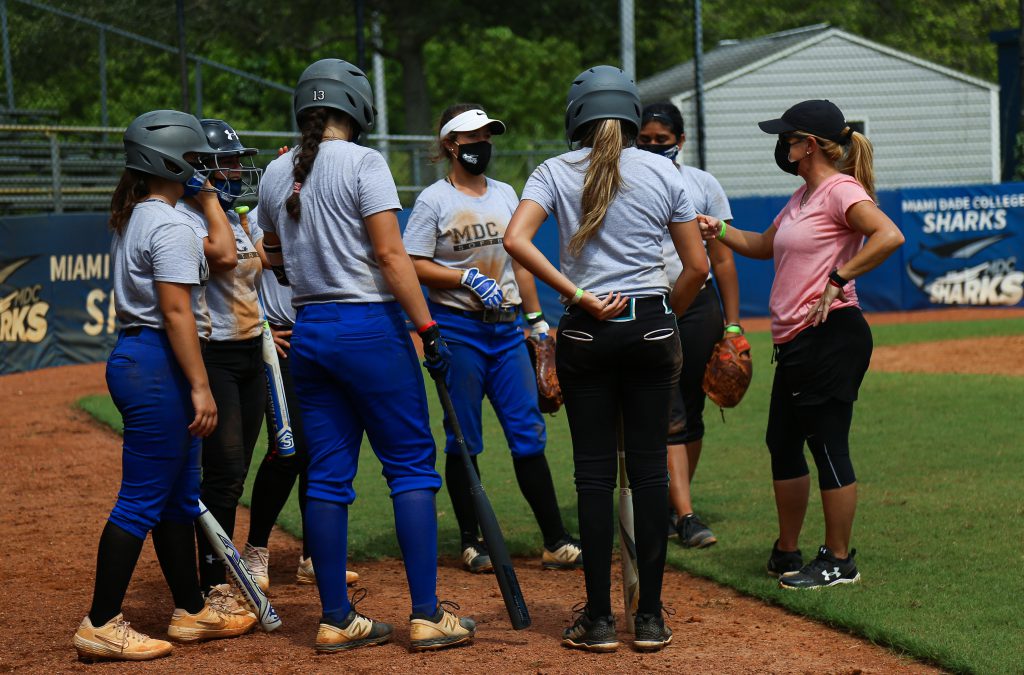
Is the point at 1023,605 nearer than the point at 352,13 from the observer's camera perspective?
Yes

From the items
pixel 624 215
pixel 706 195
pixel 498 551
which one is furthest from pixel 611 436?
pixel 706 195

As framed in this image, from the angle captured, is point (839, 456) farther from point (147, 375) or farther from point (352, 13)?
point (352, 13)

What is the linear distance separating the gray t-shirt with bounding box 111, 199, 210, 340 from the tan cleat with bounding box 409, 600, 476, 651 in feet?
4.74

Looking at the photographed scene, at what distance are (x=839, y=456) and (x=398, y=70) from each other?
3487 cm

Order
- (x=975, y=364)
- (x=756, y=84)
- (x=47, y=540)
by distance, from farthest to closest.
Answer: (x=756, y=84) < (x=975, y=364) < (x=47, y=540)

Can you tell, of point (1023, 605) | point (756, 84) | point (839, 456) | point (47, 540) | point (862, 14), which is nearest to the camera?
point (1023, 605)

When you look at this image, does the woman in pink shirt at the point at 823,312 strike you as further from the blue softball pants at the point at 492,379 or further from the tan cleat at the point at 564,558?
the blue softball pants at the point at 492,379

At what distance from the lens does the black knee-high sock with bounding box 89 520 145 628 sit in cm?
432

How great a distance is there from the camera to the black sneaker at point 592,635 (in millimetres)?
4324

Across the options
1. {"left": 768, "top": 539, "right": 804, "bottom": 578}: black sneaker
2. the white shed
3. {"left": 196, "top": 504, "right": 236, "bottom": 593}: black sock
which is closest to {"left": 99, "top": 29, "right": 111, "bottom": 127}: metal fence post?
the white shed

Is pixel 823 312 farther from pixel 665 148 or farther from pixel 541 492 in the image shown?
pixel 541 492

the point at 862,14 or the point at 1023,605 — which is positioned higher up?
the point at 862,14

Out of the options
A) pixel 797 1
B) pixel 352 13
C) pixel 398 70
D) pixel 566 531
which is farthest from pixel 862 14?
pixel 566 531

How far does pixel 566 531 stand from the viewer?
5973mm
